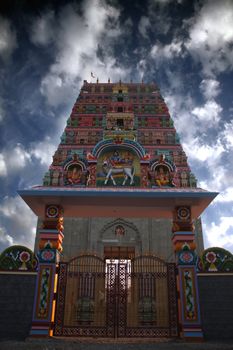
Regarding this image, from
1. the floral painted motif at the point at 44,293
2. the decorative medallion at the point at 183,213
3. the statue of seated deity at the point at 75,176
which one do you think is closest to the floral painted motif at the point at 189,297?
the decorative medallion at the point at 183,213

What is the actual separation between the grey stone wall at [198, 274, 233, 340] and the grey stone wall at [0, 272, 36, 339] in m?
4.58

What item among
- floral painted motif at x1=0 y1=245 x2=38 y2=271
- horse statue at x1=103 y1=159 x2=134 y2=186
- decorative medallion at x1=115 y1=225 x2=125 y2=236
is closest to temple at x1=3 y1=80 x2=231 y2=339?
horse statue at x1=103 y1=159 x2=134 y2=186

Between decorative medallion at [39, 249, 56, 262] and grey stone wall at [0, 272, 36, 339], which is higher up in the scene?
decorative medallion at [39, 249, 56, 262]

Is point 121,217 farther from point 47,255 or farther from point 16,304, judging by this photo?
point 16,304

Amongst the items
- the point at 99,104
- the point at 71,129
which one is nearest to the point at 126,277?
the point at 71,129

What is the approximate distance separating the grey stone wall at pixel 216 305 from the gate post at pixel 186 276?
7.6 inches

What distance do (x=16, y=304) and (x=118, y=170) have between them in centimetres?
491

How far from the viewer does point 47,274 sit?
8.45 metres

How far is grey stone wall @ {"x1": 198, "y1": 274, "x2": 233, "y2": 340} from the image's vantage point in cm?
791

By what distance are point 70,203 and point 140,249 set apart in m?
10.5

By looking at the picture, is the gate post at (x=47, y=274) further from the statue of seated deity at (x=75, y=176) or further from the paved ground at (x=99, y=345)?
the statue of seated deity at (x=75, y=176)

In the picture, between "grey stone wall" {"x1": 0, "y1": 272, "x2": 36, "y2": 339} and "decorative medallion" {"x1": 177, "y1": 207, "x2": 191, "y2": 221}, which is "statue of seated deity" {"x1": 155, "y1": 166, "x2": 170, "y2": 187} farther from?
"grey stone wall" {"x1": 0, "y1": 272, "x2": 36, "y2": 339}

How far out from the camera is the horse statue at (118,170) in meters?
10.0

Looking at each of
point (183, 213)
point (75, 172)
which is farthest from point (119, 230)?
point (183, 213)
